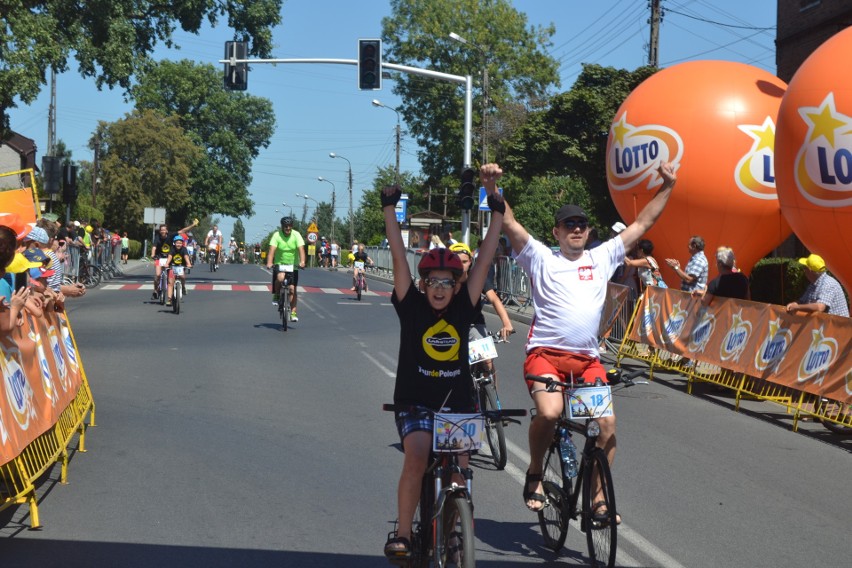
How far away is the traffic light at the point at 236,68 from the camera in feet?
83.1

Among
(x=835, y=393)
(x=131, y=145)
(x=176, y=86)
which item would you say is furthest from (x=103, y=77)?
(x=176, y=86)

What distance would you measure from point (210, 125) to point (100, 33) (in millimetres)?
54675

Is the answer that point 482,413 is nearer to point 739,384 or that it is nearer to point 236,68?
point 739,384

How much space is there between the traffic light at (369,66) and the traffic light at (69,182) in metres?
6.58

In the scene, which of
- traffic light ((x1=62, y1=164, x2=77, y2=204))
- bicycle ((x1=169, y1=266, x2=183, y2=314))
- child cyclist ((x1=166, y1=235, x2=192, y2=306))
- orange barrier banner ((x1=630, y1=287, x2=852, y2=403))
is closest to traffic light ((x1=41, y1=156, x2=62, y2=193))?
traffic light ((x1=62, y1=164, x2=77, y2=204))

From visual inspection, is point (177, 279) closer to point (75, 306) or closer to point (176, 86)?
point (75, 306)

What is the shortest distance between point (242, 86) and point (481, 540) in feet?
66.4

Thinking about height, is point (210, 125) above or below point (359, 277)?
above

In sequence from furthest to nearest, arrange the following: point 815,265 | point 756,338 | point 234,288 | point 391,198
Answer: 1. point 234,288
2. point 756,338
3. point 815,265
4. point 391,198

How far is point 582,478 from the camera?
595 cm

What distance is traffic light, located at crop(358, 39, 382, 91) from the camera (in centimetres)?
2492

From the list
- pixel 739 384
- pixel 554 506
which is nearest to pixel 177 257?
pixel 739 384

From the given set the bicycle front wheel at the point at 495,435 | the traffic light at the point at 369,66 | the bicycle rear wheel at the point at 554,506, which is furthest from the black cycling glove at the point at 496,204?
the traffic light at the point at 369,66

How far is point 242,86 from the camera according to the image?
25.4 metres
